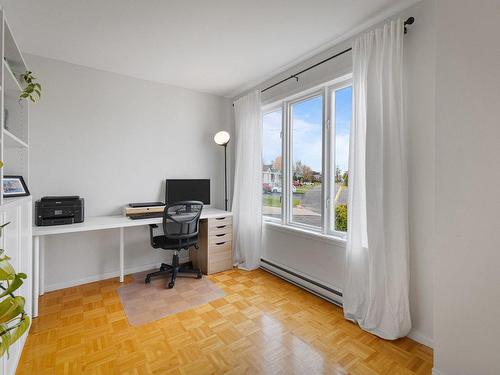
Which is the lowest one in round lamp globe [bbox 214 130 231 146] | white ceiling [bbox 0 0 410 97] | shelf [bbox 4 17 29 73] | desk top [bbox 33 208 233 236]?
desk top [bbox 33 208 233 236]

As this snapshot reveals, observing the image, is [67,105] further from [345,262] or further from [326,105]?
[345,262]

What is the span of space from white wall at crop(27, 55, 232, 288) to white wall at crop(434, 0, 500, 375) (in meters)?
3.06

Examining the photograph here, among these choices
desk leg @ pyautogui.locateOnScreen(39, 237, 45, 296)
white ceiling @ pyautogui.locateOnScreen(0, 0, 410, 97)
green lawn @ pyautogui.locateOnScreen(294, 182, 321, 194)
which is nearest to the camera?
white ceiling @ pyautogui.locateOnScreen(0, 0, 410, 97)

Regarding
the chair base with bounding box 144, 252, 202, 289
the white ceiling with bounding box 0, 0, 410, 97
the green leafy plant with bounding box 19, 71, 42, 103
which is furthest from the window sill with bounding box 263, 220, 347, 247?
the green leafy plant with bounding box 19, 71, 42, 103

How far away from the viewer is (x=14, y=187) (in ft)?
6.87

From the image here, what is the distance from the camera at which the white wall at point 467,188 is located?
1341 mm

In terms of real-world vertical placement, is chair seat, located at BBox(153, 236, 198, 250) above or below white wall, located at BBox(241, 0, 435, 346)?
below

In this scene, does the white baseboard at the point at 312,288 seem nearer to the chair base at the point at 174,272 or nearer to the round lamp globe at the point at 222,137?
the chair base at the point at 174,272

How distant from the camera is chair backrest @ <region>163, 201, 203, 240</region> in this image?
9.34 ft

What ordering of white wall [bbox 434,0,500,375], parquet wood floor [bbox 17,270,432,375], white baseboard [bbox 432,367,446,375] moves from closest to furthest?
white wall [bbox 434,0,500,375], white baseboard [bbox 432,367,446,375], parquet wood floor [bbox 17,270,432,375]

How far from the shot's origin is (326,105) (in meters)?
2.66

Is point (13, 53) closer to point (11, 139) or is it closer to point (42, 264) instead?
point (11, 139)

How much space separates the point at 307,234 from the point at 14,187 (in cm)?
275

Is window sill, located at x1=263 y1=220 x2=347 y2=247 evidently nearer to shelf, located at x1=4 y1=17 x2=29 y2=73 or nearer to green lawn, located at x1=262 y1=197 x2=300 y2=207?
green lawn, located at x1=262 y1=197 x2=300 y2=207
